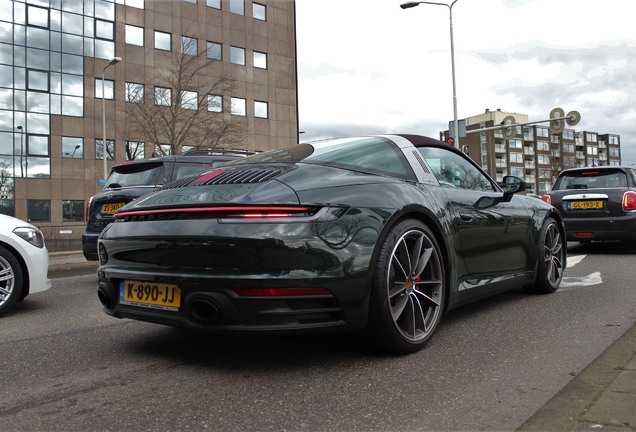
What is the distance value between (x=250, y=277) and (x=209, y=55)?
35.7 metres

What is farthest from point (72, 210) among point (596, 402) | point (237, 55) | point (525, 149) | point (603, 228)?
point (525, 149)

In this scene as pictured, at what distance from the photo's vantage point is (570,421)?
2223 millimetres

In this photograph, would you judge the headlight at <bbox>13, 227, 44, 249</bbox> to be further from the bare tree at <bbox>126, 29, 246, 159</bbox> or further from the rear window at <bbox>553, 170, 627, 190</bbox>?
the bare tree at <bbox>126, 29, 246, 159</bbox>

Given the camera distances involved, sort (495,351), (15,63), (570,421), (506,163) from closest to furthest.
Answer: (570,421)
(495,351)
(15,63)
(506,163)

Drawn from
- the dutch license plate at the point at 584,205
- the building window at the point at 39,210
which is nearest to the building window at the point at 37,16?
the building window at the point at 39,210

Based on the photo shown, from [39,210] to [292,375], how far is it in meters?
32.7

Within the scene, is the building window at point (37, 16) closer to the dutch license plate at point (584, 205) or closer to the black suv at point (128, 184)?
the black suv at point (128, 184)

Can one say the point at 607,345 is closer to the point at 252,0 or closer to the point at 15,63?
the point at 15,63

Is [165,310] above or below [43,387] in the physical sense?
above

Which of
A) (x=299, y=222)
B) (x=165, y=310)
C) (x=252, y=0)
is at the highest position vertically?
(x=252, y=0)

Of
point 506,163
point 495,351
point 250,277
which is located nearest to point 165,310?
point 250,277

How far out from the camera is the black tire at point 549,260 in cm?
501

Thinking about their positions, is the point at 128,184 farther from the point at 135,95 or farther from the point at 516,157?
the point at 516,157

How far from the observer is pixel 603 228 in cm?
870
